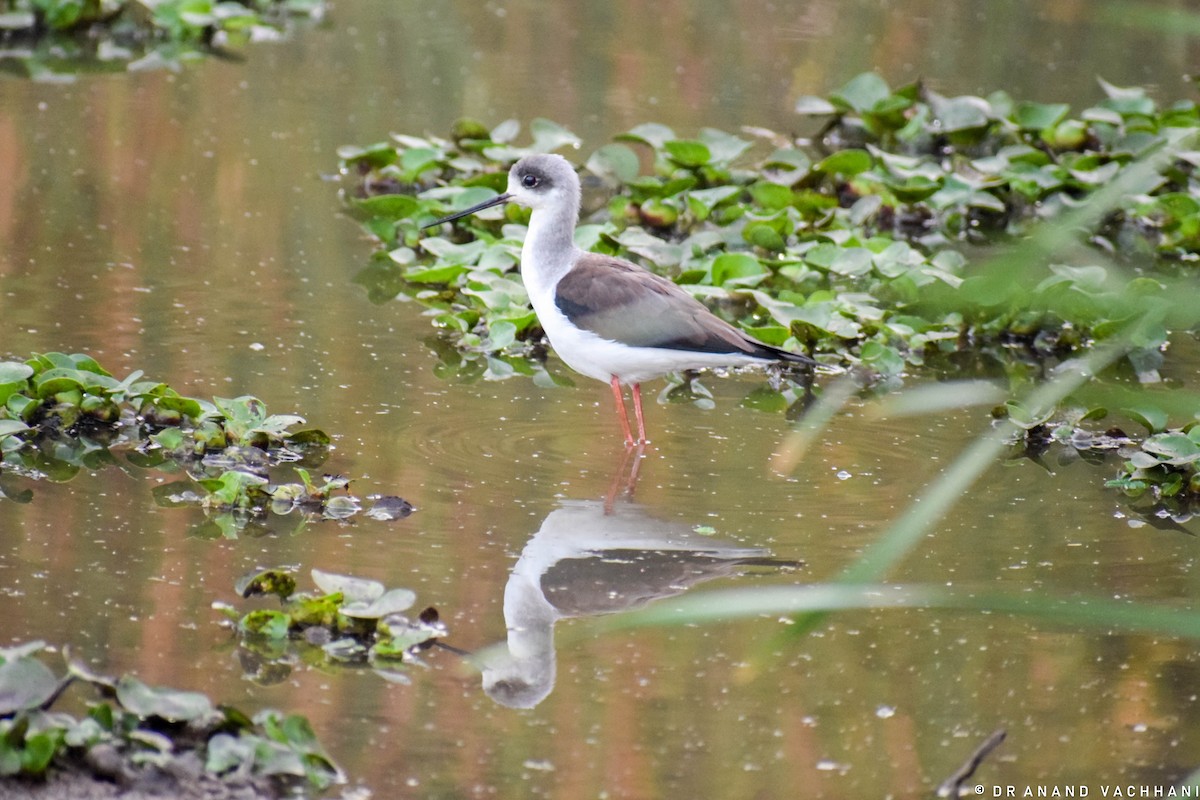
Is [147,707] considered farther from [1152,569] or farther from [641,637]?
[1152,569]

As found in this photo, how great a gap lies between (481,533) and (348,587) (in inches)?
30.1

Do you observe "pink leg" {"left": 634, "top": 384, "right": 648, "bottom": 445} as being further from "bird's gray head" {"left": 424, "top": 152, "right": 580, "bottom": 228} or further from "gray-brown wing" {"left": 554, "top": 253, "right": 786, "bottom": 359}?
"bird's gray head" {"left": 424, "top": 152, "right": 580, "bottom": 228}

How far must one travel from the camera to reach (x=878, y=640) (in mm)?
4195

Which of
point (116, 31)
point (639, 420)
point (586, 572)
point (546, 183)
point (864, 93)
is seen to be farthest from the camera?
point (116, 31)

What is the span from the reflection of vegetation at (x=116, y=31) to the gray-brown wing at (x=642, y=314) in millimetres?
5898

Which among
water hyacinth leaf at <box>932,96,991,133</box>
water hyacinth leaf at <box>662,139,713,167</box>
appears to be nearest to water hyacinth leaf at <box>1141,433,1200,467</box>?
water hyacinth leaf at <box>662,139,713,167</box>

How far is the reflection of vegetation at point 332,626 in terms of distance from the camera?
3771mm

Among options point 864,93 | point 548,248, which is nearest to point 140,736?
point 548,248

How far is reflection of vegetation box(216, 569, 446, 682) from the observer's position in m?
3.77

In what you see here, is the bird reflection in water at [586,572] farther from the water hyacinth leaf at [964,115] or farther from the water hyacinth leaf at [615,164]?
the water hyacinth leaf at [964,115]

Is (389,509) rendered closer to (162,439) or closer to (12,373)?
(162,439)

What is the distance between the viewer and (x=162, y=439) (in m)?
4.93

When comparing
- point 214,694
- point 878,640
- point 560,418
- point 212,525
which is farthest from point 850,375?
point 214,694

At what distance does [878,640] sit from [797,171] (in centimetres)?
452
